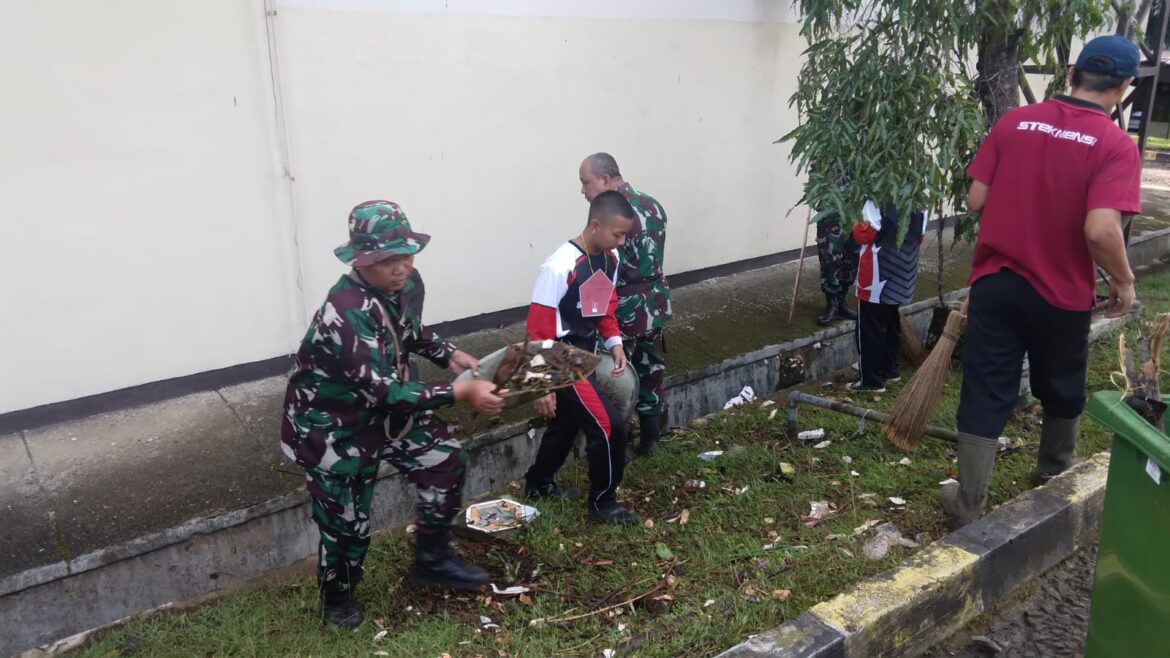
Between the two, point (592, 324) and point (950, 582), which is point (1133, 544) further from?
point (592, 324)

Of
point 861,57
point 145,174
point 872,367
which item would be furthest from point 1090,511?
point 145,174

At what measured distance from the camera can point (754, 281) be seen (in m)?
7.59

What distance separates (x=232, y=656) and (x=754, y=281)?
542 cm

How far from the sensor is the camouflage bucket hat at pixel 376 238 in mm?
2947

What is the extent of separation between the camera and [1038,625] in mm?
3486

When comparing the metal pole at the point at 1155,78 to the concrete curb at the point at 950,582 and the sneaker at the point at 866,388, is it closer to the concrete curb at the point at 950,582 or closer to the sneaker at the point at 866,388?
the sneaker at the point at 866,388

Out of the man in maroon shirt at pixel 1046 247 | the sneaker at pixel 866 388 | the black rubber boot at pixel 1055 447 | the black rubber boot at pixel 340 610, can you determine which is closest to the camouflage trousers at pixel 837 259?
the sneaker at pixel 866 388

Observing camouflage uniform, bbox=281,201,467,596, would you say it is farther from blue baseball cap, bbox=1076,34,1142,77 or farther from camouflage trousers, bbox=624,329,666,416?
blue baseball cap, bbox=1076,34,1142,77

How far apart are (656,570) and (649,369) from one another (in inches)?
52.3

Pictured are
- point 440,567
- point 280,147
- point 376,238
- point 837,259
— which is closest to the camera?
point 376,238

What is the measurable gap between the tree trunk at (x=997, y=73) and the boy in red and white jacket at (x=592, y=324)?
9.27 ft

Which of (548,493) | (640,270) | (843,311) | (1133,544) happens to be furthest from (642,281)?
(843,311)

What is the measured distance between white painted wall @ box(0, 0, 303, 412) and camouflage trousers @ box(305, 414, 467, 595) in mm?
2253

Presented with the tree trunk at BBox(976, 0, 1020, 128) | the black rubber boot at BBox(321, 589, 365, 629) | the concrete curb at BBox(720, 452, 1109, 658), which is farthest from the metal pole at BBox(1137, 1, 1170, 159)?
the black rubber boot at BBox(321, 589, 365, 629)
